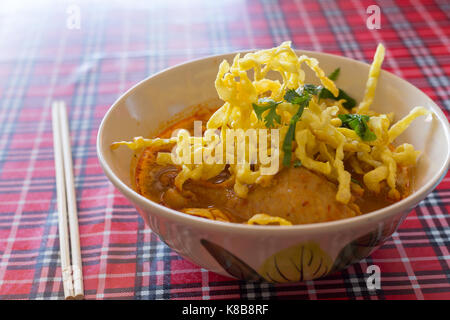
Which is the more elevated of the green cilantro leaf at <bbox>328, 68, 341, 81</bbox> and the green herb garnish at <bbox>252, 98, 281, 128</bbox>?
the green herb garnish at <bbox>252, 98, 281, 128</bbox>

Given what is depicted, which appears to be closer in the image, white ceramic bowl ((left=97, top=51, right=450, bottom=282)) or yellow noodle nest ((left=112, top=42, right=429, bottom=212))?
white ceramic bowl ((left=97, top=51, right=450, bottom=282))

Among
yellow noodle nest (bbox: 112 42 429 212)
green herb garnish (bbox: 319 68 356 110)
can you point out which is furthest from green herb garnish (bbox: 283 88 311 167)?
green herb garnish (bbox: 319 68 356 110)

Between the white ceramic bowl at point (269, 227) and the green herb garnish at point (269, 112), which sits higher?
the green herb garnish at point (269, 112)

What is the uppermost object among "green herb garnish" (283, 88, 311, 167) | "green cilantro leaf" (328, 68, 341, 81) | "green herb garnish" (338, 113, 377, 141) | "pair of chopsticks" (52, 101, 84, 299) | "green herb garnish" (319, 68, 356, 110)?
"green herb garnish" (283, 88, 311, 167)

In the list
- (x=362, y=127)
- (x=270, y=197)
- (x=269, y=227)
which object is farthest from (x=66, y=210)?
(x=362, y=127)

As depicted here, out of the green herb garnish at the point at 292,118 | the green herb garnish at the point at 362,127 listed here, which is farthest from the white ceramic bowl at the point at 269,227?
the green herb garnish at the point at 292,118

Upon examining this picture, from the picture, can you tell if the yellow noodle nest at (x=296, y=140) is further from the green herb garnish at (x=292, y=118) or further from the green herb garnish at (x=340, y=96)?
the green herb garnish at (x=340, y=96)

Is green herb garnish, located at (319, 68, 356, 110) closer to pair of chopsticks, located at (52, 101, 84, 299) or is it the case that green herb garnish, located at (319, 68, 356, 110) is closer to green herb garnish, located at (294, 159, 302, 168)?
green herb garnish, located at (294, 159, 302, 168)
